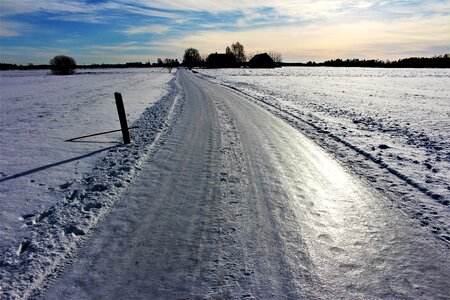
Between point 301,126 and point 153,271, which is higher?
point 301,126

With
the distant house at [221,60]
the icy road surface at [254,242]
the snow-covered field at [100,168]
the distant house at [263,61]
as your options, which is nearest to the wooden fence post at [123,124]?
the snow-covered field at [100,168]

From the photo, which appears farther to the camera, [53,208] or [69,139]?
[69,139]

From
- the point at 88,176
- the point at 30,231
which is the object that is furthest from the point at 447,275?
the point at 88,176

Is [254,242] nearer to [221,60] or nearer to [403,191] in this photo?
[403,191]

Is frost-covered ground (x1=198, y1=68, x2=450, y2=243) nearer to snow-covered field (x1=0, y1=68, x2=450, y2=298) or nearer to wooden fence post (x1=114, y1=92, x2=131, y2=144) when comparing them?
snow-covered field (x1=0, y1=68, x2=450, y2=298)

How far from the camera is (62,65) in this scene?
267 feet

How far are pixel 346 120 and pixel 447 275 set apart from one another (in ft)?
30.3

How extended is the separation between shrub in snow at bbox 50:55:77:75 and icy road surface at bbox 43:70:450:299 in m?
85.3

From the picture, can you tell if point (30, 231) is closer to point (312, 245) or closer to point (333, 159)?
point (312, 245)

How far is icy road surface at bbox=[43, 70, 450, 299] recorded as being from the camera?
9.38ft

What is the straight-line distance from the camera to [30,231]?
390 cm

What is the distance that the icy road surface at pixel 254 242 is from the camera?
2.86 m

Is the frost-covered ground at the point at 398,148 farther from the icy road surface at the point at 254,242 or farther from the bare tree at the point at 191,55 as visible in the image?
the bare tree at the point at 191,55

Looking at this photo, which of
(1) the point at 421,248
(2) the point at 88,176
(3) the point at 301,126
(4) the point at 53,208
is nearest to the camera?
(1) the point at 421,248
